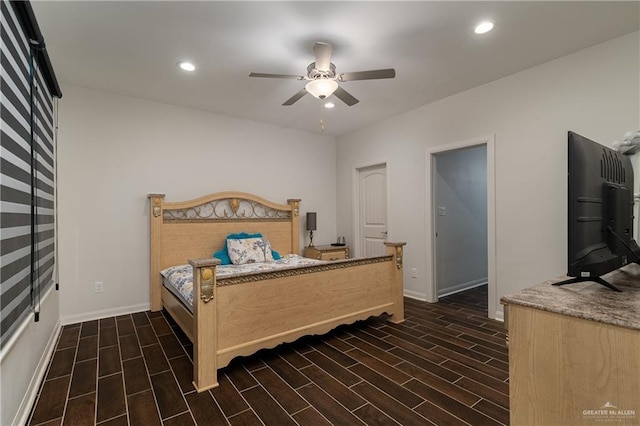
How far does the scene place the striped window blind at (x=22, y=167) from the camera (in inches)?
62.6

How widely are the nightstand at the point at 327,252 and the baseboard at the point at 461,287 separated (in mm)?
1589

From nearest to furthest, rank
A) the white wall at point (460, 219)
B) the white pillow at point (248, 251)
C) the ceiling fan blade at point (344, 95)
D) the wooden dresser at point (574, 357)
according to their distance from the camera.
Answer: the wooden dresser at point (574, 357) → the ceiling fan blade at point (344, 95) → the white pillow at point (248, 251) → the white wall at point (460, 219)

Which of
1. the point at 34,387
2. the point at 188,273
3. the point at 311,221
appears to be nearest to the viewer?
the point at 34,387

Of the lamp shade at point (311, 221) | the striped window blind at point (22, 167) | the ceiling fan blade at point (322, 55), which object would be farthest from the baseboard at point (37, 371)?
the lamp shade at point (311, 221)

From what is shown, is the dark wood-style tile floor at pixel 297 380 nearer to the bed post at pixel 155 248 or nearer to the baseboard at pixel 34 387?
the baseboard at pixel 34 387

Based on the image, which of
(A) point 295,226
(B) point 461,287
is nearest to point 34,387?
(A) point 295,226

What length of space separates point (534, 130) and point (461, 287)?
2662mm

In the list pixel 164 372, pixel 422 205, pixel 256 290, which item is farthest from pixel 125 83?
pixel 422 205

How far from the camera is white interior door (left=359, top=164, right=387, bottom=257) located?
4.86 metres

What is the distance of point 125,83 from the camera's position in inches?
133

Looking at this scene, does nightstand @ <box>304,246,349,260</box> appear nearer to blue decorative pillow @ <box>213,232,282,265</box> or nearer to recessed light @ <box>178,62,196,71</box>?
blue decorative pillow @ <box>213,232,282,265</box>

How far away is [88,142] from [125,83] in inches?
33.0

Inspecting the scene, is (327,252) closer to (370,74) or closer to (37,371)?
(370,74)

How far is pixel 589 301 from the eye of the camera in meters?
1.16
